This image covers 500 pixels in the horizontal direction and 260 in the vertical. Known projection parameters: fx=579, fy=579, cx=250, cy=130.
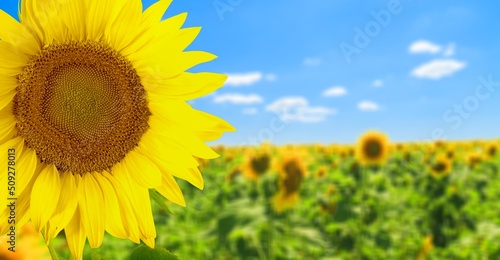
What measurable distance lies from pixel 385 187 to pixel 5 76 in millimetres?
6739

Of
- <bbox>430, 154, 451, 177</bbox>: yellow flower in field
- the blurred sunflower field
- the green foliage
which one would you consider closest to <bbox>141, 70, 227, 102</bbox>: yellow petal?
the blurred sunflower field

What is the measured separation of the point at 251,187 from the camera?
5250 mm

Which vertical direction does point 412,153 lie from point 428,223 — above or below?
above

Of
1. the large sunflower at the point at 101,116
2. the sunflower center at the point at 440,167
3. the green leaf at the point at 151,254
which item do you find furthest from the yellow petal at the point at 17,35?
the sunflower center at the point at 440,167

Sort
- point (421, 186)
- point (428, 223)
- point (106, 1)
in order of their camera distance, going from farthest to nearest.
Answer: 1. point (421, 186)
2. point (428, 223)
3. point (106, 1)

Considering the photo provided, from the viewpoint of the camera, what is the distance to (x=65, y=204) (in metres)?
0.88

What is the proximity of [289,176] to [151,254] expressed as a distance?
11.7 feet

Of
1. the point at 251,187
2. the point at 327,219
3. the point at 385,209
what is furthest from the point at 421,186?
the point at 251,187

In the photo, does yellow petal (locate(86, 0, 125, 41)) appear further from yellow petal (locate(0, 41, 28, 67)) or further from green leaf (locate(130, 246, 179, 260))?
green leaf (locate(130, 246, 179, 260))

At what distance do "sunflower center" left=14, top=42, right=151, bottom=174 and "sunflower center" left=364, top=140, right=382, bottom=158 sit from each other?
4.77 m

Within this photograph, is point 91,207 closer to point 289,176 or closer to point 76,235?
point 76,235

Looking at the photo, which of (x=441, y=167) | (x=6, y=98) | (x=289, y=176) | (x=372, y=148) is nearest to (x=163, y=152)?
(x=6, y=98)

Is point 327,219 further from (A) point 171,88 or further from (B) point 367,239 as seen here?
(A) point 171,88

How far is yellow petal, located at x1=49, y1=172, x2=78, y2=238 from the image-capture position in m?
0.83
